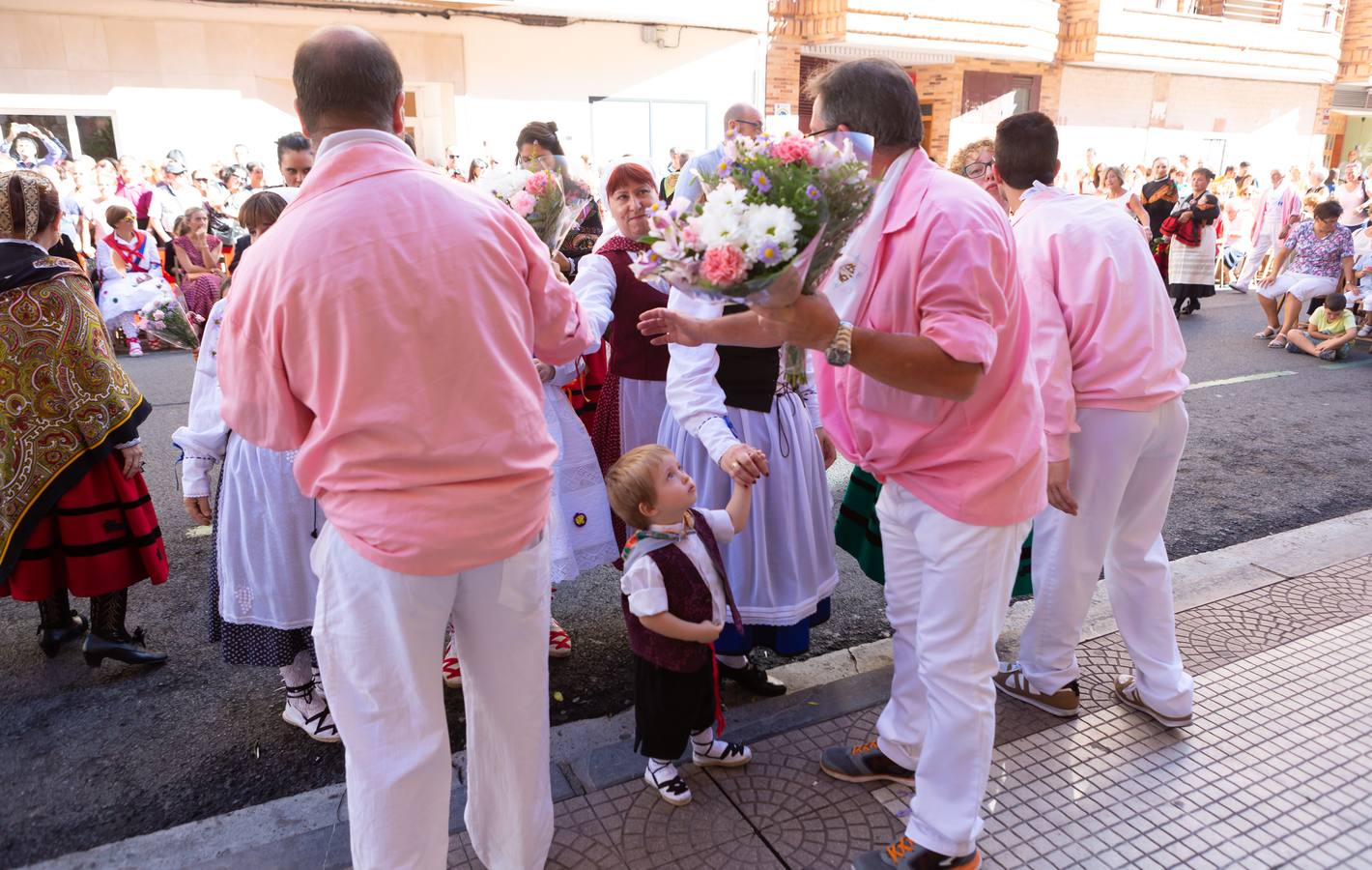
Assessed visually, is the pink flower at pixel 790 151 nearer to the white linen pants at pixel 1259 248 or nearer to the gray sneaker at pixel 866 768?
the gray sneaker at pixel 866 768

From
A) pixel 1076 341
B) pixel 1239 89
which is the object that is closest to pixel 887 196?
pixel 1076 341

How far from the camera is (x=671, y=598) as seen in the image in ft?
9.07

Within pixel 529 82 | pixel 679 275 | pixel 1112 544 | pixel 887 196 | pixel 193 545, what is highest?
pixel 529 82

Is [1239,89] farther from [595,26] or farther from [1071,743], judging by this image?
[1071,743]

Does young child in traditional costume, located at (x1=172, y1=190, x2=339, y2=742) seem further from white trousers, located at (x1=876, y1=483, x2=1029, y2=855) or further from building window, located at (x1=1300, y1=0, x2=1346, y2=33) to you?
building window, located at (x1=1300, y1=0, x2=1346, y2=33)

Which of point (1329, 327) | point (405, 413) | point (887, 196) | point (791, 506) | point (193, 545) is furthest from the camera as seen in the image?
point (1329, 327)

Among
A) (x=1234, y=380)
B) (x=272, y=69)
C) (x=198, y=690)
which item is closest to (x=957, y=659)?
(x=198, y=690)

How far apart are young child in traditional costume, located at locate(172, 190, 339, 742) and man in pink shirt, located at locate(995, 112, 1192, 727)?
2508mm

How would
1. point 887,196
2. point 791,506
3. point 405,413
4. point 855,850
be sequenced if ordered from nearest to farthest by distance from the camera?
point 405,413
point 887,196
point 855,850
point 791,506

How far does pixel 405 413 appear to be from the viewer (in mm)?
1921

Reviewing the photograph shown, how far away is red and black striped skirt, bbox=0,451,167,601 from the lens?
11.8ft

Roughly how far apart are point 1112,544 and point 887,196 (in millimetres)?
1686

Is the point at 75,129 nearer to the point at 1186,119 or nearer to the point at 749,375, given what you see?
the point at 749,375

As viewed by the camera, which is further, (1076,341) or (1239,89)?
(1239,89)
